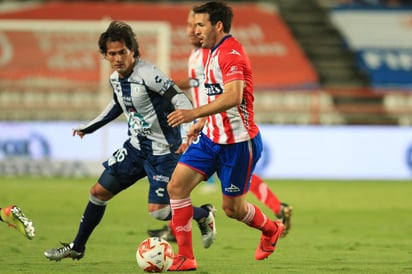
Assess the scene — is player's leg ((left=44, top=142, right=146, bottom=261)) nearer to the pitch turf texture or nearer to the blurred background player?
the pitch turf texture

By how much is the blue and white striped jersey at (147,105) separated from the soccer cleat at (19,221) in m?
0.87

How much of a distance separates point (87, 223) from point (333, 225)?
178 inches

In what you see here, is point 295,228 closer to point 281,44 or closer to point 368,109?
point 368,109

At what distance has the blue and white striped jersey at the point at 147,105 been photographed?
7.88 m

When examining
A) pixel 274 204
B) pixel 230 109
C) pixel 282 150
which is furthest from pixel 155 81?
pixel 282 150

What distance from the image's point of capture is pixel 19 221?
7.80m

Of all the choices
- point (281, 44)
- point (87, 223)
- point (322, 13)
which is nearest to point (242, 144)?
point (87, 223)

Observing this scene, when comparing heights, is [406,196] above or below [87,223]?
below

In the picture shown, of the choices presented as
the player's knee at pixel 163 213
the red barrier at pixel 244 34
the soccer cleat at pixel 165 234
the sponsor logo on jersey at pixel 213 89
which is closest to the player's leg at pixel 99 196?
the player's knee at pixel 163 213

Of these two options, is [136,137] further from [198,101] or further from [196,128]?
[198,101]

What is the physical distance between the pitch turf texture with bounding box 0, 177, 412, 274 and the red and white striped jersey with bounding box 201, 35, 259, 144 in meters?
1.01

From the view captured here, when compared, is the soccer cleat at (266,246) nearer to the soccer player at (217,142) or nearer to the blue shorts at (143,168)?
the soccer player at (217,142)

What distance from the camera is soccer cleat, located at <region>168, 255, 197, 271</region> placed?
24.1 ft

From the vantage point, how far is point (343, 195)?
53.3 ft
